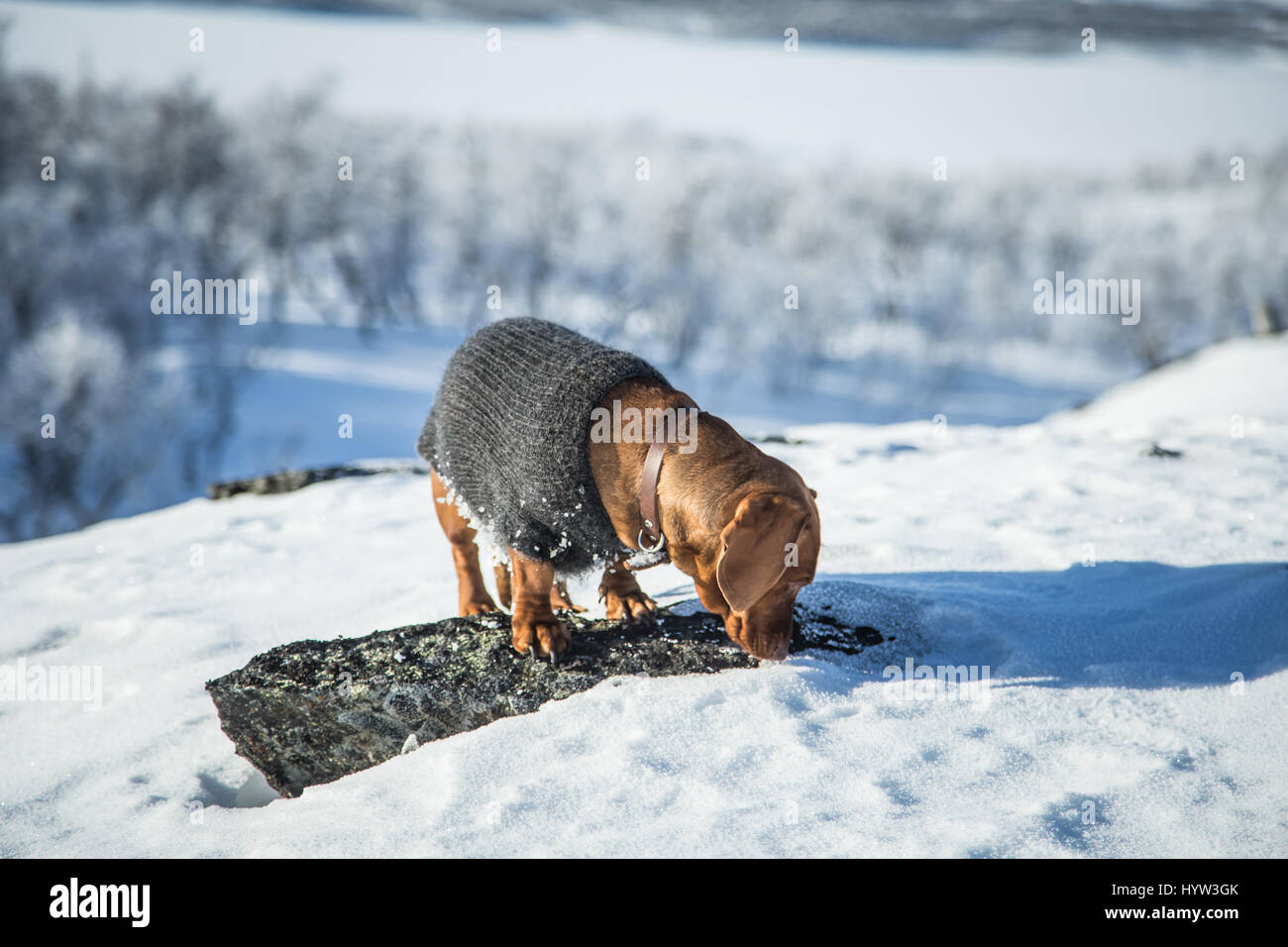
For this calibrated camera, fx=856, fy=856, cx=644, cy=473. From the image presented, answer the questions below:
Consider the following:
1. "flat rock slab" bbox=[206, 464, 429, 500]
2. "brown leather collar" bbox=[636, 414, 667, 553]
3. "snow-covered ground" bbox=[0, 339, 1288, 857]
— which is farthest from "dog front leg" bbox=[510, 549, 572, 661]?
"flat rock slab" bbox=[206, 464, 429, 500]

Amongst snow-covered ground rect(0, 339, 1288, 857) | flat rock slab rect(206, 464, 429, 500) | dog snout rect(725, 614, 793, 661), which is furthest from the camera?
flat rock slab rect(206, 464, 429, 500)

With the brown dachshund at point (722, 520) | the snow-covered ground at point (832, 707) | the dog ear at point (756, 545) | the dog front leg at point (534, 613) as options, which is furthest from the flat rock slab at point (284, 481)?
the dog ear at point (756, 545)

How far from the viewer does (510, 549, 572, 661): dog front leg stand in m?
3.39

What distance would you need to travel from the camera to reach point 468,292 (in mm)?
38250

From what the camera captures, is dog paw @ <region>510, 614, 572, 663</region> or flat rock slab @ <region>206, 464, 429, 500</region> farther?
flat rock slab @ <region>206, 464, 429, 500</region>

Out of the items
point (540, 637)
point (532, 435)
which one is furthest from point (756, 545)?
point (540, 637)

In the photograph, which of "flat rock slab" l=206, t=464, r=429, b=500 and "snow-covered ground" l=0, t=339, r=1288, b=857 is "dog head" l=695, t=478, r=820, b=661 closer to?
"snow-covered ground" l=0, t=339, r=1288, b=857

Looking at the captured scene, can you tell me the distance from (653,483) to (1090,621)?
6.82ft

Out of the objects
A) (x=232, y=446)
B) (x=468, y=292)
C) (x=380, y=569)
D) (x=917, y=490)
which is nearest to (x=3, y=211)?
(x=232, y=446)

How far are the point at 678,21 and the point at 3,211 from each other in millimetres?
79425

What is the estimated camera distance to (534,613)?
345cm

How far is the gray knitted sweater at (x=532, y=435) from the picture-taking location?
3.12 m

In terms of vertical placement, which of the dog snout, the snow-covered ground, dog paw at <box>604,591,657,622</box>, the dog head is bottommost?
the snow-covered ground

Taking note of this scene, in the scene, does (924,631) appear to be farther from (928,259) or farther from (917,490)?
(928,259)
